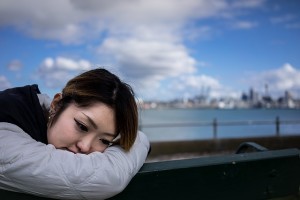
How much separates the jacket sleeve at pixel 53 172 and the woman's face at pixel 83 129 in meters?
0.30

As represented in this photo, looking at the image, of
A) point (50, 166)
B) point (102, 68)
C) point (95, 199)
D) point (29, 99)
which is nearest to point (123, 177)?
point (95, 199)

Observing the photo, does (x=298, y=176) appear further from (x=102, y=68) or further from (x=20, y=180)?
(x=20, y=180)

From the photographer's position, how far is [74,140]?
5.63ft

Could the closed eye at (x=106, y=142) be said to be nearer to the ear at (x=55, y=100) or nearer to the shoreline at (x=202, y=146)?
the ear at (x=55, y=100)

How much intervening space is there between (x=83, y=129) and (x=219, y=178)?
0.72 meters

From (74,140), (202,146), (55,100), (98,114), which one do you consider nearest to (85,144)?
(74,140)

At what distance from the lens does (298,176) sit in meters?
1.98

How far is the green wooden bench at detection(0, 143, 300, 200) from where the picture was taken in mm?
1494

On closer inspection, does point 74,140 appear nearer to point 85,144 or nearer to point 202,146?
point 85,144

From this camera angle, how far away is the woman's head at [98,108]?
1.72 meters

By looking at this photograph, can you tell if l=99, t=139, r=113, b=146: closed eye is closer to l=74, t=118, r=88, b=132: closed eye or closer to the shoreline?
l=74, t=118, r=88, b=132: closed eye

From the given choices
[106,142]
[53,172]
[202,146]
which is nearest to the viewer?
[53,172]

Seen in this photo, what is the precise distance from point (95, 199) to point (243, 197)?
2.78 ft

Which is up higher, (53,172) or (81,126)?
(81,126)
